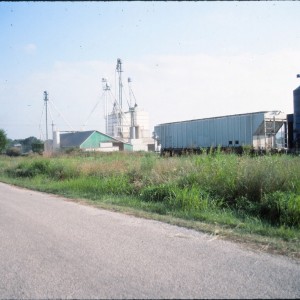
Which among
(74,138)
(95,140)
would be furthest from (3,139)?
(95,140)

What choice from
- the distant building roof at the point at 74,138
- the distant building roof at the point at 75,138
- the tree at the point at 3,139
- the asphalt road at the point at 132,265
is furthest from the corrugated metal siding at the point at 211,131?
the tree at the point at 3,139

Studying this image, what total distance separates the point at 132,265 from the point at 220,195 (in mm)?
5048

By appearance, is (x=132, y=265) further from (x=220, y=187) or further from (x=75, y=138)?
(x=75, y=138)

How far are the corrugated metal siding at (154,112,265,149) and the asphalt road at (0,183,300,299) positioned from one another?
714 inches

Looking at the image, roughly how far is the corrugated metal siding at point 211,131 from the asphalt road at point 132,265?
59.5 feet

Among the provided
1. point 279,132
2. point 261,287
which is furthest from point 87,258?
point 279,132

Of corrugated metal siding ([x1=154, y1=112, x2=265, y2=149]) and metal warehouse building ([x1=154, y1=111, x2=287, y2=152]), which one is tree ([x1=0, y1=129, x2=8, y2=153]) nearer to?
corrugated metal siding ([x1=154, y1=112, x2=265, y2=149])

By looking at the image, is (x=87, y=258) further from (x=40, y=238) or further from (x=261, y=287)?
(x=261, y=287)

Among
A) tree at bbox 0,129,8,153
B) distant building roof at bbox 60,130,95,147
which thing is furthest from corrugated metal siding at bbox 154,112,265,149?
tree at bbox 0,129,8,153

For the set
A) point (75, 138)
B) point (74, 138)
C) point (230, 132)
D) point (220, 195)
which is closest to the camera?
point (220, 195)

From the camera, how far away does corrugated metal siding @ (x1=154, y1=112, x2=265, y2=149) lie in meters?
23.6

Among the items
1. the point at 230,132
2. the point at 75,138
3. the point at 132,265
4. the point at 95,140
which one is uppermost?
the point at 75,138

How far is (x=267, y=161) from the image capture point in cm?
909

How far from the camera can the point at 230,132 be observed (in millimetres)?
25297
